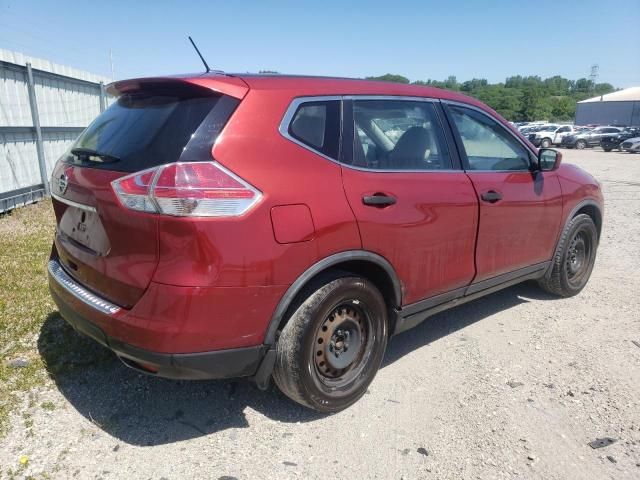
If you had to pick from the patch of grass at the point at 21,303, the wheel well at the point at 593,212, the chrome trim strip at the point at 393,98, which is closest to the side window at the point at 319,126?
the chrome trim strip at the point at 393,98

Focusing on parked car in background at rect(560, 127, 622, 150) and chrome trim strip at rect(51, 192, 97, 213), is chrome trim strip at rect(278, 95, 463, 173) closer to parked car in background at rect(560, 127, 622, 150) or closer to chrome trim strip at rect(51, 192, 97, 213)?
chrome trim strip at rect(51, 192, 97, 213)

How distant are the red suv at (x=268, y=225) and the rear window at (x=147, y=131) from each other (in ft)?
0.04

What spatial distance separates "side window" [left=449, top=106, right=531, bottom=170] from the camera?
12.0 feet

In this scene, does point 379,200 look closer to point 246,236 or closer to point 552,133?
point 246,236

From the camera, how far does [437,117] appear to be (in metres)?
3.50

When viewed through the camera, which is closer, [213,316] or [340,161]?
[213,316]

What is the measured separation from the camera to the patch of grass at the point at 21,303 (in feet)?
10.4

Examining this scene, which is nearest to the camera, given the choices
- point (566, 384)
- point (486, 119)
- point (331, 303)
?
point (331, 303)

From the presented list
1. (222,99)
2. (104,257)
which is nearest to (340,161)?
(222,99)

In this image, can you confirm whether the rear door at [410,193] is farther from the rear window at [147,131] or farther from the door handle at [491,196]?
the rear window at [147,131]

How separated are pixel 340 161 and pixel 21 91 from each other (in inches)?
282

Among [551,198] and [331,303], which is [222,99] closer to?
[331,303]

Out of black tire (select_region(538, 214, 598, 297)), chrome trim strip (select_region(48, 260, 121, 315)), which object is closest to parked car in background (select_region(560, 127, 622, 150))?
black tire (select_region(538, 214, 598, 297))

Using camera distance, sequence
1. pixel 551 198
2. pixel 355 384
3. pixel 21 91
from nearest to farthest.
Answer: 1. pixel 355 384
2. pixel 551 198
3. pixel 21 91
